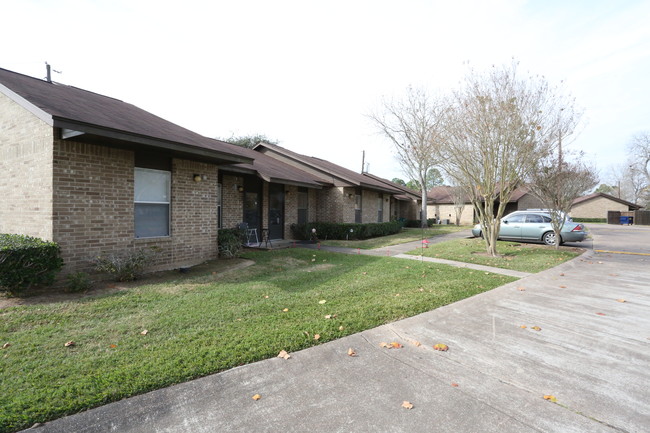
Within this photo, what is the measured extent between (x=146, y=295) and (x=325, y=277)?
137 inches

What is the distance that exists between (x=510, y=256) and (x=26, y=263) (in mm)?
12289

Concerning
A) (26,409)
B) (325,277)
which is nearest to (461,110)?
(325,277)

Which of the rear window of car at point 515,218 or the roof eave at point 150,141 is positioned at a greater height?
the roof eave at point 150,141

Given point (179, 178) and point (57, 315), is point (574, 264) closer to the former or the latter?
point (179, 178)

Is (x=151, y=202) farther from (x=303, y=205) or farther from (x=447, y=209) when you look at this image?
(x=447, y=209)

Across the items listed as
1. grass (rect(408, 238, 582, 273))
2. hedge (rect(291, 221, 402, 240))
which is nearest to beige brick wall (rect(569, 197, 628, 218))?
grass (rect(408, 238, 582, 273))

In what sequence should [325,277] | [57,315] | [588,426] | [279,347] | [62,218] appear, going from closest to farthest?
1. [588,426]
2. [279,347]
3. [57,315]
4. [62,218]
5. [325,277]

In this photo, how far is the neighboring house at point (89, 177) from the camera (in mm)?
5762

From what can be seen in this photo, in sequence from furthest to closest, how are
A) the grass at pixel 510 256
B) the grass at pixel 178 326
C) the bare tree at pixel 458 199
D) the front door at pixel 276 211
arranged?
1. the bare tree at pixel 458 199
2. the front door at pixel 276 211
3. the grass at pixel 510 256
4. the grass at pixel 178 326

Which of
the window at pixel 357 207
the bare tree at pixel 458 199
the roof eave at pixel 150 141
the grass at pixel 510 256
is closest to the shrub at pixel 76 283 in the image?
the roof eave at pixel 150 141

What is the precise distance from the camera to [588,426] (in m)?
2.37

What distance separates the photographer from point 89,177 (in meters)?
6.17

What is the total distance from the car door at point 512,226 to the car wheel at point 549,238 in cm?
96

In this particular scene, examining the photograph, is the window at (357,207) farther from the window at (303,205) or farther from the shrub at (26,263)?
the shrub at (26,263)
